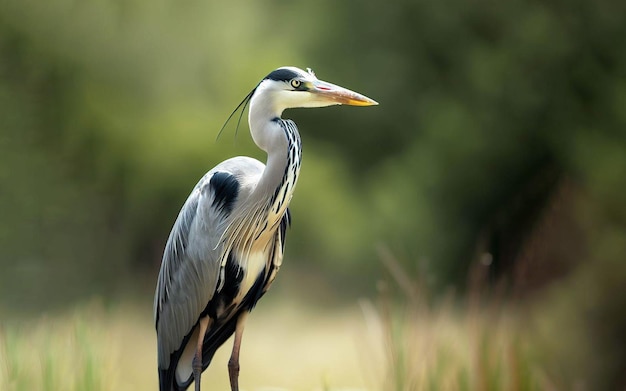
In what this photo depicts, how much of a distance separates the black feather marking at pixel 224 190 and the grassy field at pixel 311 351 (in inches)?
29.4

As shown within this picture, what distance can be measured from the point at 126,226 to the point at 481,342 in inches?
65.1

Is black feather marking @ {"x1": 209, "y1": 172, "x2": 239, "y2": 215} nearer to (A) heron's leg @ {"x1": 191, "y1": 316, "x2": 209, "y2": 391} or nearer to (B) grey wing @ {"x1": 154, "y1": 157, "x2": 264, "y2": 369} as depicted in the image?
(B) grey wing @ {"x1": 154, "y1": 157, "x2": 264, "y2": 369}

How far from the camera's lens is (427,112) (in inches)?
141

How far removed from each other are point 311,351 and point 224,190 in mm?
1577

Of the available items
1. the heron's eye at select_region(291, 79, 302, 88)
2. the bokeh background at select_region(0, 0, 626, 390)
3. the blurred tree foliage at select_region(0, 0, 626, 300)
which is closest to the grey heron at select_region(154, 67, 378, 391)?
the heron's eye at select_region(291, 79, 302, 88)

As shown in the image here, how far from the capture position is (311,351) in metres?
3.29

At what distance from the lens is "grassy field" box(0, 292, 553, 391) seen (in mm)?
2379

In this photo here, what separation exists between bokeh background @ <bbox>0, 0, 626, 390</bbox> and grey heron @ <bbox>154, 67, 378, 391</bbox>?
41.4 inches

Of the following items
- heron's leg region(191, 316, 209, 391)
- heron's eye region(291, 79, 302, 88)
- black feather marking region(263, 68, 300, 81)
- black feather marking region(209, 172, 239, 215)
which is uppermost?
black feather marking region(263, 68, 300, 81)

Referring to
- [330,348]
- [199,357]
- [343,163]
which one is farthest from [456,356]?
[343,163]

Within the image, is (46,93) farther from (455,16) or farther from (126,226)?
(455,16)

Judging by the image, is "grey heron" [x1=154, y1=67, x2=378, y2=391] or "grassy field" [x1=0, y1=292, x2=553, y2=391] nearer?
"grey heron" [x1=154, y1=67, x2=378, y2=391]

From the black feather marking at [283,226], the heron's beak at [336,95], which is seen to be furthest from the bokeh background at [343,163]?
the heron's beak at [336,95]

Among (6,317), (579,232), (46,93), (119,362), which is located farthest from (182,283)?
(579,232)
